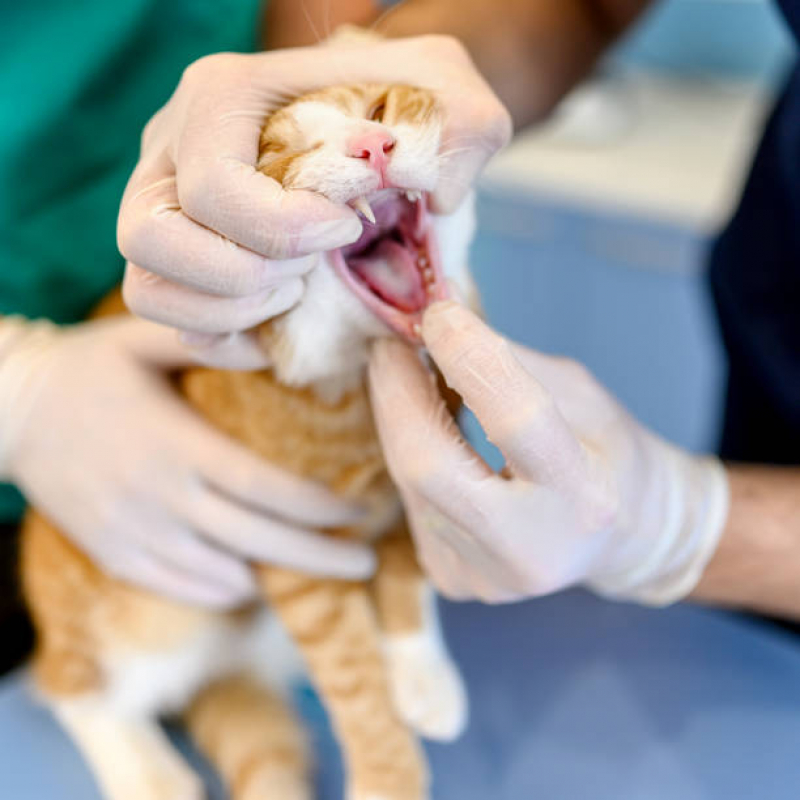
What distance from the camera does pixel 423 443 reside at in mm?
687

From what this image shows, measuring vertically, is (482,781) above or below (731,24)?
above

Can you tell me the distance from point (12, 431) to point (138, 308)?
0.91 ft

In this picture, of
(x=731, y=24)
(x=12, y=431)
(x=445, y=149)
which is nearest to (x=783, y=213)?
(x=445, y=149)

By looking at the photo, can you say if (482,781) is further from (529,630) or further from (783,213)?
(783,213)

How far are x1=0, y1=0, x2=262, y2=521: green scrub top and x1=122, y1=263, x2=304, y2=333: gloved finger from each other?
20 cm

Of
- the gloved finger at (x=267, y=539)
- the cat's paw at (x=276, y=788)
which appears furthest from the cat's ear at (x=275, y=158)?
the cat's paw at (x=276, y=788)

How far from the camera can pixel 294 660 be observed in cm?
102

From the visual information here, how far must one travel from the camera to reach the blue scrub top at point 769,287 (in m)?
0.99

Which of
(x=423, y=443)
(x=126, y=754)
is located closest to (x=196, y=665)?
(x=126, y=754)

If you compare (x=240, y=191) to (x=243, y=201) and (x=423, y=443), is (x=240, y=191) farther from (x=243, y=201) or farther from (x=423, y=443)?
(x=423, y=443)

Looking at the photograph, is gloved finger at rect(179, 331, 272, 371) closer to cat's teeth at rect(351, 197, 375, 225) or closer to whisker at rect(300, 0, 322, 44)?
cat's teeth at rect(351, 197, 375, 225)

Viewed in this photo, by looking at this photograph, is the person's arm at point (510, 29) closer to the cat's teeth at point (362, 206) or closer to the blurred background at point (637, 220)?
the cat's teeth at point (362, 206)

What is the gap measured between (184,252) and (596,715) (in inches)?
24.8

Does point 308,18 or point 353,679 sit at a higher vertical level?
point 308,18
